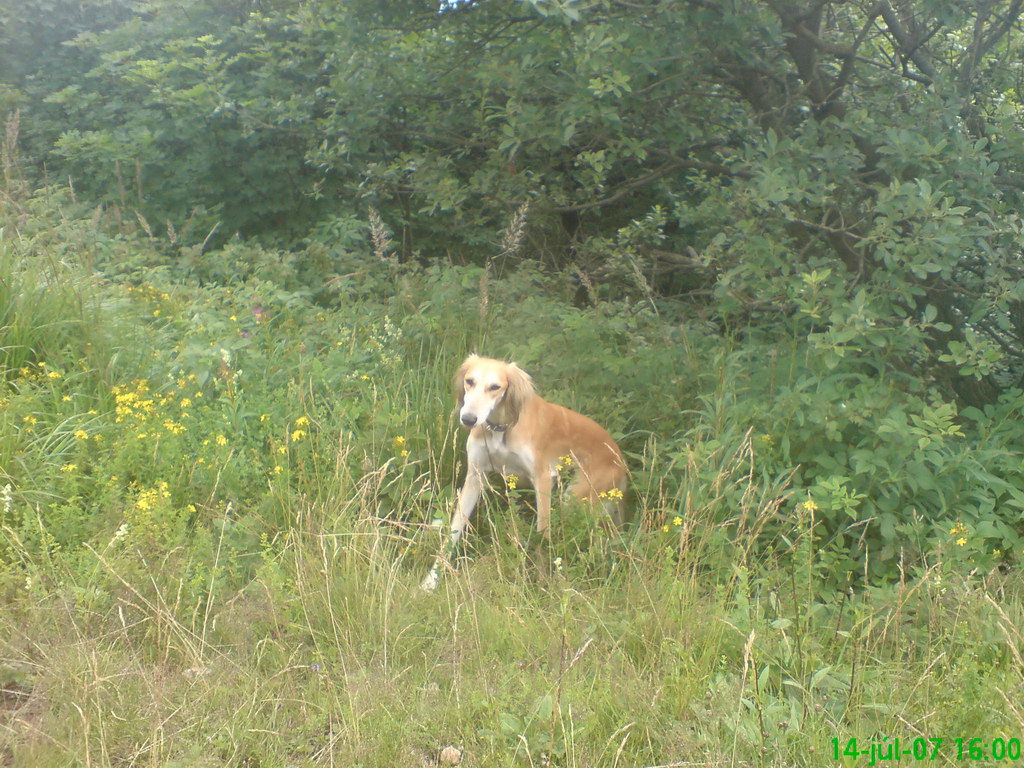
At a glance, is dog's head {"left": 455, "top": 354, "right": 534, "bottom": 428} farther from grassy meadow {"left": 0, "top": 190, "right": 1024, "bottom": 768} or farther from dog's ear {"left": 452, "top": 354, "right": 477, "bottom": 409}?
grassy meadow {"left": 0, "top": 190, "right": 1024, "bottom": 768}

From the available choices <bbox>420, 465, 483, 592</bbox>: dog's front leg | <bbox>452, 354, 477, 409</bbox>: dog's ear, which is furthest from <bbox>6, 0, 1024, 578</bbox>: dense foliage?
<bbox>420, 465, 483, 592</bbox>: dog's front leg

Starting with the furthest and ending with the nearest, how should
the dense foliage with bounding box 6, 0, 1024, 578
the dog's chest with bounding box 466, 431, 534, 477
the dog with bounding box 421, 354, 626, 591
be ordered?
1. the dog's chest with bounding box 466, 431, 534, 477
2. the dog with bounding box 421, 354, 626, 591
3. the dense foliage with bounding box 6, 0, 1024, 578

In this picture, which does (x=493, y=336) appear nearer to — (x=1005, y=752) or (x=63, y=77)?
(x=1005, y=752)

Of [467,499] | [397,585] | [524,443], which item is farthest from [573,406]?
[397,585]

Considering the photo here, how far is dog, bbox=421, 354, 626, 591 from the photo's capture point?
12.7 feet

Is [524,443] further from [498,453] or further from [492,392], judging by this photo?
[492,392]

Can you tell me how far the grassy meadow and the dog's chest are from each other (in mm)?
118

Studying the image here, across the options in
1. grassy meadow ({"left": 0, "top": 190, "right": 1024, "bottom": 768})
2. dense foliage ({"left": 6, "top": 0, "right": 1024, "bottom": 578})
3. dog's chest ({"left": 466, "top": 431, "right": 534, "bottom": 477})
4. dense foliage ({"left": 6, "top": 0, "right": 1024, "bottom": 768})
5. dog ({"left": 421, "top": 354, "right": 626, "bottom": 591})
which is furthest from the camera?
dog's chest ({"left": 466, "top": 431, "right": 534, "bottom": 477})

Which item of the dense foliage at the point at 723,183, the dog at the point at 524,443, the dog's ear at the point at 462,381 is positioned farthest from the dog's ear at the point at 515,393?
the dense foliage at the point at 723,183

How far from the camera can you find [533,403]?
4.10 meters

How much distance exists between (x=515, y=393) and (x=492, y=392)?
15 centimetres

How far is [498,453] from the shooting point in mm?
4059

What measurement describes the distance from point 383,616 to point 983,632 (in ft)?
6.35

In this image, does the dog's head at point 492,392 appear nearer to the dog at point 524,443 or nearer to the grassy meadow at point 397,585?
the dog at point 524,443
